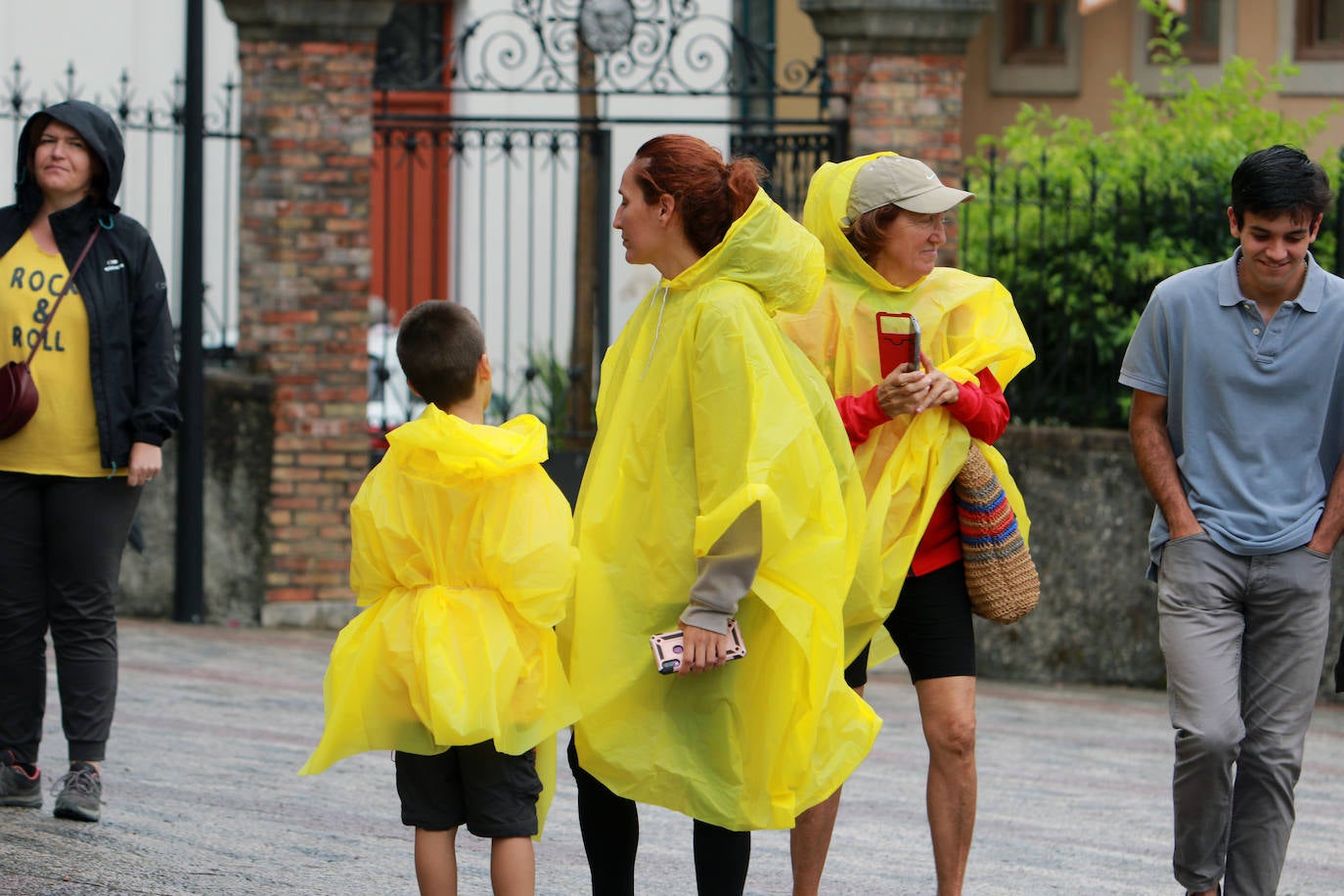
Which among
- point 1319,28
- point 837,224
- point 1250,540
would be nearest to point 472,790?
point 837,224

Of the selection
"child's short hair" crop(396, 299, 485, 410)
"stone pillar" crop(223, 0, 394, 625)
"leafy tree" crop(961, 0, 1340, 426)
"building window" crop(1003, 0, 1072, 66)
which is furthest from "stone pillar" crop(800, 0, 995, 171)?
"building window" crop(1003, 0, 1072, 66)

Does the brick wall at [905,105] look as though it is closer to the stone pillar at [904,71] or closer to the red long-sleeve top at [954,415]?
the stone pillar at [904,71]

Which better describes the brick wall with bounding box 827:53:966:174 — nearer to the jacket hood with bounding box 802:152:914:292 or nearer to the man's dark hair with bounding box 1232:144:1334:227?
the jacket hood with bounding box 802:152:914:292

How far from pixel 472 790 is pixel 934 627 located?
118 cm

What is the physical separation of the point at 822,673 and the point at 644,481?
0.51m

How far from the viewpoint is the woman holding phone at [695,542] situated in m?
3.65

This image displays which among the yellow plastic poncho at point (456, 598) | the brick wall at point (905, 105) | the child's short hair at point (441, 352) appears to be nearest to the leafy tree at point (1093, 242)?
the brick wall at point (905, 105)

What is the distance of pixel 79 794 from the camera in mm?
5043

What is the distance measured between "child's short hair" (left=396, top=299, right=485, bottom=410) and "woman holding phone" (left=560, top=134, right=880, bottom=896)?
1.00ft

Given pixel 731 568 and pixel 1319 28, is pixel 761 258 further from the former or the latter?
pixel 1319 28

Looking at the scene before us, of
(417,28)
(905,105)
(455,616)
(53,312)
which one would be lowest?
(455,616)

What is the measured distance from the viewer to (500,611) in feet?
12.3

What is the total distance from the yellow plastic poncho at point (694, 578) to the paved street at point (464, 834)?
1170 mm

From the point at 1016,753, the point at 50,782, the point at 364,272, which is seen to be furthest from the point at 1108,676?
the point at 50,782
